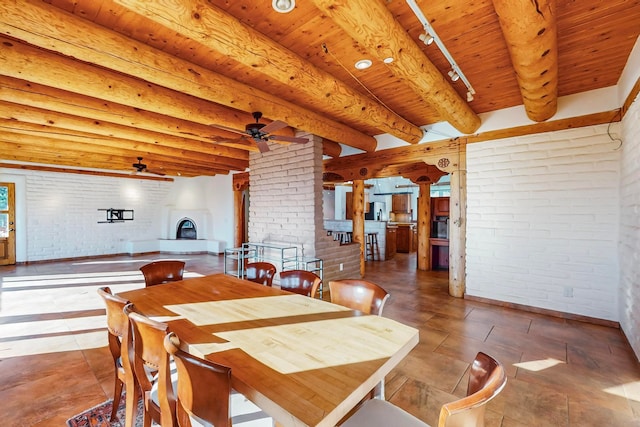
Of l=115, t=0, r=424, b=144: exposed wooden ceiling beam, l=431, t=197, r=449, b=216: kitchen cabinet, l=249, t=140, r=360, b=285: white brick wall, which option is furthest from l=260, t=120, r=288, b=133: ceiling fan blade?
l=431, t=197, r=449, b=216: kitchen cabinet

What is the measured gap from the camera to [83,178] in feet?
27.0

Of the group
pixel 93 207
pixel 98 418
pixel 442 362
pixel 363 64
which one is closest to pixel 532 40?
pixel 363 64

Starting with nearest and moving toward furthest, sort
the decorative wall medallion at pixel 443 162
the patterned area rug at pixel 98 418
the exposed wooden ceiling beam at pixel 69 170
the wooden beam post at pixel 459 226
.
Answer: the patterned area rug at pixel 98 418 → the wooden beam post at pixel 459 226 → the decorative wall medallion at pixel 443 162 → the exposed wooden ceiling beam at pixel 69 170

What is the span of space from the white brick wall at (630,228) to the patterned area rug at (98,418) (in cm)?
418

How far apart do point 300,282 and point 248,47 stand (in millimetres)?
1887

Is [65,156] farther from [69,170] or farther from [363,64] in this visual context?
[363,64]

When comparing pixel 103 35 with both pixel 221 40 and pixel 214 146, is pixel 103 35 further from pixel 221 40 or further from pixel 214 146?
pixel 214 146

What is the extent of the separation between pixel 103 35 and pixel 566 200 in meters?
5.15

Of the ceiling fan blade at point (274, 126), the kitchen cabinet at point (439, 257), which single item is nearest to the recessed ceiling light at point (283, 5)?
the ceiling fan blade at point (274, 126)

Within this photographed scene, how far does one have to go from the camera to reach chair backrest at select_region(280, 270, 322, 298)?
238cm

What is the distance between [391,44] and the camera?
211cm

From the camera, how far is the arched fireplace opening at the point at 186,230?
9680 mm

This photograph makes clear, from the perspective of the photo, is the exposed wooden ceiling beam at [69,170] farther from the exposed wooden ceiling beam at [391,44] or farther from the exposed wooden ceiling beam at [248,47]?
the exposed wooden ceiling beam at [391,44]

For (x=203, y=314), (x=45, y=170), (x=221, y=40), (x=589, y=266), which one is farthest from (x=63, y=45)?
(x=45, y=170)
